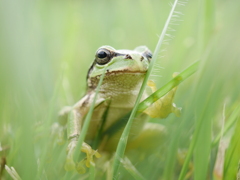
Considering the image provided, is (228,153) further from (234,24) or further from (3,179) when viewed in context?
(3,179)

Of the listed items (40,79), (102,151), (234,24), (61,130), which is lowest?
(102,151)

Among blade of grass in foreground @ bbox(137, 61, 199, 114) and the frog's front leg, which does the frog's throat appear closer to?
the frog's front leg

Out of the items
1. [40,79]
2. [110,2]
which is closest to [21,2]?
[40,79]

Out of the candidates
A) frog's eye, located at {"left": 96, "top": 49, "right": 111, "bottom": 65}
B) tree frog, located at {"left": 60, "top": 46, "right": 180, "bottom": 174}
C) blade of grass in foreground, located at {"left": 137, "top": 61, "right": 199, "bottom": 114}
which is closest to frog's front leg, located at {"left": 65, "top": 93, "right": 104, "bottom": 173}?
tree frog, located at {"left": 60, "top": 46, "right": 180, "bottom": 174}

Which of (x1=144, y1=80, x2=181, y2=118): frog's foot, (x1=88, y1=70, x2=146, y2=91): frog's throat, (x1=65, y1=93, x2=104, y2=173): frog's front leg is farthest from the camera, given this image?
(x1=88, y1=70, x2=146, y2=91): frog's throat

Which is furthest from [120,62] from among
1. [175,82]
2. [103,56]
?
[175,82]

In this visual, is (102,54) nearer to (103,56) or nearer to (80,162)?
(103,56)


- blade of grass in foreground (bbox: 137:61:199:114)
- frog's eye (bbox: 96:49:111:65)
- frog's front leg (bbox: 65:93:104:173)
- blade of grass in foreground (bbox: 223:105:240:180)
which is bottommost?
frog's front leg (bbox: 65:93:104:173)

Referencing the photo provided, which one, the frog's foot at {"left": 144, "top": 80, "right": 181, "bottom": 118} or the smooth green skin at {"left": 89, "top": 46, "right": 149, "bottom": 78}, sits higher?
the smooth green skin at {"left": 89, "top": 46, "right": 149, "bottom": 78}
